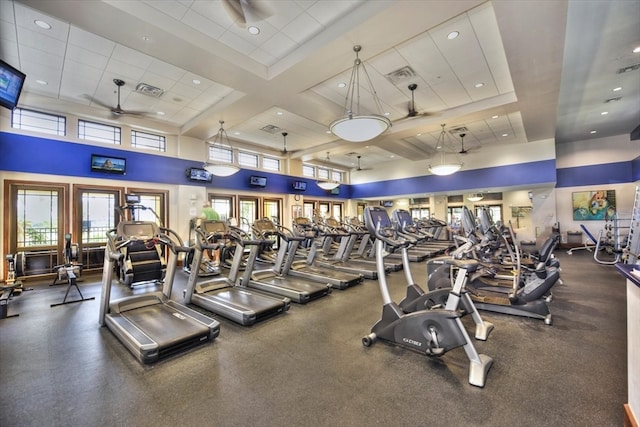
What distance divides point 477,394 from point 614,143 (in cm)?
1397

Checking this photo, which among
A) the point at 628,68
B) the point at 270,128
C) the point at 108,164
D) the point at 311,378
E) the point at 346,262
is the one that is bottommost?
the point at 311,378

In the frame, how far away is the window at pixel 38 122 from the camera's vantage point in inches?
235

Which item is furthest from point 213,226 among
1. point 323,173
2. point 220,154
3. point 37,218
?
point 323,173

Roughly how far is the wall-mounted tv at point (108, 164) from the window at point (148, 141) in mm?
800

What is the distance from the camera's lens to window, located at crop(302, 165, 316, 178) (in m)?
12.8

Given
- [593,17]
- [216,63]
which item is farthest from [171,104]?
[593,17]

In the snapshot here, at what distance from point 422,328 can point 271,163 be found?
386 inches

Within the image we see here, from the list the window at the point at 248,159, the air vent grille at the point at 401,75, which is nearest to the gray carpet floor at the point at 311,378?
the air vent grille at the point at 401,75

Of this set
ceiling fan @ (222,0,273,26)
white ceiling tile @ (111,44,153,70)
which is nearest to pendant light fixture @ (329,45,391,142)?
ceiling fan @ (222,0,273,26)

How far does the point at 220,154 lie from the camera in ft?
31.5

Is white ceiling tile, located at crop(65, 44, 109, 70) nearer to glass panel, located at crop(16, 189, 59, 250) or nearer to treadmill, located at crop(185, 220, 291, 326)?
glass panel, located at crop(16, 189, 59, 250)

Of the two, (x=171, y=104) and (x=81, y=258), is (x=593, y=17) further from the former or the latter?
(x=81, y=258)

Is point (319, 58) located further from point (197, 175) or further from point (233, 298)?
point (197, 175)

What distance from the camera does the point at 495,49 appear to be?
15.4ft
